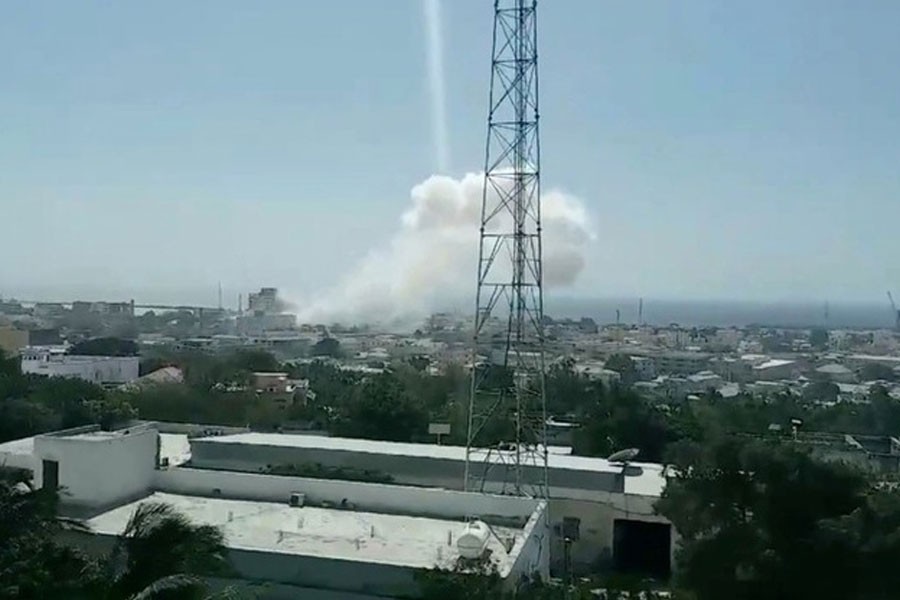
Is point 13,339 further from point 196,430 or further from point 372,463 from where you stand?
point 372,463

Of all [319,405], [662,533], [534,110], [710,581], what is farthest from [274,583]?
[319,405]

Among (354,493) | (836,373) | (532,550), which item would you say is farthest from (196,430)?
(836,373)

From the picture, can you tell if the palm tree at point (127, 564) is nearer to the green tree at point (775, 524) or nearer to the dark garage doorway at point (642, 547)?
the green tree at point (775, 524)

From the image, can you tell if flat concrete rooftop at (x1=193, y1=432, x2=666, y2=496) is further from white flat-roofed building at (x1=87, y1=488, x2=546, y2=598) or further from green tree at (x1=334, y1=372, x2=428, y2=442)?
green tree at (x1=334, y1=372, x2=428, y2=442)

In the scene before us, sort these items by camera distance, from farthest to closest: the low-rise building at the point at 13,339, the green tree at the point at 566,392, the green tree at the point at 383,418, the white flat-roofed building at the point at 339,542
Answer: the low-rise building at the point at 13,339, the green tree at the point at 566,392, the green tree at the point at 383,418, the white flat-roofed building at the point at 339,542

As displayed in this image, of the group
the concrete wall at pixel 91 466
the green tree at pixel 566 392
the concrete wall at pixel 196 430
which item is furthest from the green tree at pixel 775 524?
the green tree at pixel 566 392

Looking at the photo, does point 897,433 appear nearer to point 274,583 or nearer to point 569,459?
point 569,459
